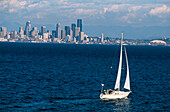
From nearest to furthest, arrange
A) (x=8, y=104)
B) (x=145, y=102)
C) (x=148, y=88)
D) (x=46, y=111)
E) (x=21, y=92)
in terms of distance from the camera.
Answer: (x=46, y=111), (x=8, y=104), (x=145, y=102), (x=21, y=92), (x=148, y=88)

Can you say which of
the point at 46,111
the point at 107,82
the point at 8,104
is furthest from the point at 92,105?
the point at 107,82

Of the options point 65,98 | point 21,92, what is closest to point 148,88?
point 65,98

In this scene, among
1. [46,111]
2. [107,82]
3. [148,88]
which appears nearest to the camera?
[46,111]

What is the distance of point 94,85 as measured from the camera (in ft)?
259

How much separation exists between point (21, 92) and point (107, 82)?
80.3ft

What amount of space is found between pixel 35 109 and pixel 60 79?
111ft

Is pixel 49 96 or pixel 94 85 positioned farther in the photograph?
pixel 94 85

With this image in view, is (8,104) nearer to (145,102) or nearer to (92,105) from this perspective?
(92,105)

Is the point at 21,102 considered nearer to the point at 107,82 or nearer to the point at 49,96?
the point at 49,96

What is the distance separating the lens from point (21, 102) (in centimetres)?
5866

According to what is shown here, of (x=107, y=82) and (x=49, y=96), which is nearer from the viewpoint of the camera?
(x=49, y=96)

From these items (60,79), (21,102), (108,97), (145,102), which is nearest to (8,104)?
(21,102)

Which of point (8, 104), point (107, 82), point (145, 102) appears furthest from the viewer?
point (107, 82)

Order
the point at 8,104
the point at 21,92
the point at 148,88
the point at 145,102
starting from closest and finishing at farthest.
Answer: the point at 8,104
the point at 145,102
the point at 21,92
the point at 148,88
